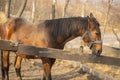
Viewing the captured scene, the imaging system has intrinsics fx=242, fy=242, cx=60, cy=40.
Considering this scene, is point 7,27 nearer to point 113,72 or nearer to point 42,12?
point 113,72

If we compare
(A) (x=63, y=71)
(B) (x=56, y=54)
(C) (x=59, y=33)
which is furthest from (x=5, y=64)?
(A) (x=63, y=71)

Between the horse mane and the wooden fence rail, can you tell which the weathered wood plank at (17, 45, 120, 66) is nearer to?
the wooden fence rail

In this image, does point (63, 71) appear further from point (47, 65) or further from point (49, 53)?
point (49, 53)

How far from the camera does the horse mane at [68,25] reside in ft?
15.2

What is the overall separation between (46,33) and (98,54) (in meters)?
1.19

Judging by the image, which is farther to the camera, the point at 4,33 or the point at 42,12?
the point at 42,12

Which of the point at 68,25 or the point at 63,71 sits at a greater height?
the point at 68,25

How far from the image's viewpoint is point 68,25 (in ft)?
15.5

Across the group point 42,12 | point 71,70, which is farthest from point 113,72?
point 42,12

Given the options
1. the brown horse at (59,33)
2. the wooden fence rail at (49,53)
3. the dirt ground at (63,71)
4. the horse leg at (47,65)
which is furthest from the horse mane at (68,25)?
the dirt ground at (63,71)

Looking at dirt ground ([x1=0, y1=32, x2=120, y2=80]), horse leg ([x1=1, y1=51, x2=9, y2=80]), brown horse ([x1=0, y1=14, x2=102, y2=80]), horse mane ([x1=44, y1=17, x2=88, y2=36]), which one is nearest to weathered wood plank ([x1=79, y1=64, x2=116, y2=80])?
dirt ground ([x1=0, y1=32, x2=120, y2=80])

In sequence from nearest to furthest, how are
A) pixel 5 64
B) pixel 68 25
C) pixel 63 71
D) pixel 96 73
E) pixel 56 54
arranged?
pixel 56 54 < pixel 68 25 < pixel 5 64 < pixel 96 73 < pixel 63 71

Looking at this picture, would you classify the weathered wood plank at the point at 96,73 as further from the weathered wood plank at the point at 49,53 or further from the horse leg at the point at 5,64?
the horse leg at the point at 5,64

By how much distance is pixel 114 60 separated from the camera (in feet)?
14.1
